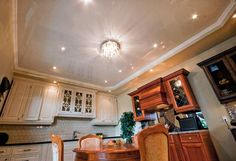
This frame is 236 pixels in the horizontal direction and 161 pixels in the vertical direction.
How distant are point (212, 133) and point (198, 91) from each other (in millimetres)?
956

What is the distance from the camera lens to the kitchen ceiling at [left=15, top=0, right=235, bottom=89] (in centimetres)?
202

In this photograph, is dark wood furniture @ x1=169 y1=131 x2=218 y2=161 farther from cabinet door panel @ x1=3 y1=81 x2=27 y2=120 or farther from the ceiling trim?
cabinet door panel @ x1=3 y1=81 x2=27 y2=120

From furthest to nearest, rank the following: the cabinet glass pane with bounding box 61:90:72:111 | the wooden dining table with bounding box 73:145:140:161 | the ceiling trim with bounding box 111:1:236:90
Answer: the cabinet glass pane with bounding box 61:90:72:111, the ceiling trim with bounding box 111:1:236:90, the wooden dining table with bounding box 73:145:140:161

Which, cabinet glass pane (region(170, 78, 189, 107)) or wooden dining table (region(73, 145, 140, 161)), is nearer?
wooden dining table (region(73, 145, 140, 161))

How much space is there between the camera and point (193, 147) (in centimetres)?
239

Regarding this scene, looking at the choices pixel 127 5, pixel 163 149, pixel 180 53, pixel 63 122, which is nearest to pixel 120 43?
pixel 127 5

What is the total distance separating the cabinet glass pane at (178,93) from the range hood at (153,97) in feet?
0.90

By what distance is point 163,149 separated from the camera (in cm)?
123

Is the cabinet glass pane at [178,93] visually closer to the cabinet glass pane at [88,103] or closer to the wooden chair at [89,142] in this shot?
the wooden chair at [89,142]

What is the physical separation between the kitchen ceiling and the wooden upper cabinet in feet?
2.00

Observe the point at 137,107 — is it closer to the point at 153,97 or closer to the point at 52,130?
the point at 153,97

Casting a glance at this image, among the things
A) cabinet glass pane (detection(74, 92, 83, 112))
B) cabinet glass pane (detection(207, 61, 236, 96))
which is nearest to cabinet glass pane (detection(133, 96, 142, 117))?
cabinet glass pane (detection(74, 92, 83, 112))

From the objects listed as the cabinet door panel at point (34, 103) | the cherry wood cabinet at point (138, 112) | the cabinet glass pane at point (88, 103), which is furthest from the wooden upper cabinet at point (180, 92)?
the cabinet door panel at point (34, 103)

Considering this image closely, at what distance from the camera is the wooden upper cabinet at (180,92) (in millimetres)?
2879
